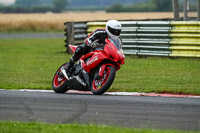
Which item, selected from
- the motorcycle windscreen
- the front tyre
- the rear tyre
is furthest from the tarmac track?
the motorcycle windscreen

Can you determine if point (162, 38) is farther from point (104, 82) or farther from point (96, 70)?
point (104, 82)

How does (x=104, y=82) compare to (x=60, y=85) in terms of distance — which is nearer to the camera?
(x=104, y=82)

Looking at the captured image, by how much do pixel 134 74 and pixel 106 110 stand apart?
573 centimetres

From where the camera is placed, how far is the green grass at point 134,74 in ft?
36.8

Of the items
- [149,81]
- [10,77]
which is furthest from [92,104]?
[10,77]

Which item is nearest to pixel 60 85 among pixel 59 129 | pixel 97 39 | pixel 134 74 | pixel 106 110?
pixel 97 39

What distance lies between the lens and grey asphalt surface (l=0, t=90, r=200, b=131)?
694 cm

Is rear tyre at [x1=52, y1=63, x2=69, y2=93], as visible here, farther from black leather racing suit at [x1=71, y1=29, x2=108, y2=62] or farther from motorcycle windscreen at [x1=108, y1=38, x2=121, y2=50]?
motorcycle windscreen at [x1=108, y1=38, x2=121, y2=50]

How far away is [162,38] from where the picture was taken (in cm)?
1708

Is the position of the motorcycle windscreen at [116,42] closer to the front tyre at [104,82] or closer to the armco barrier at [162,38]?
the front tyre at [104,82]

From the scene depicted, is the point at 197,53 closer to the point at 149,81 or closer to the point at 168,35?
the point at 168,35

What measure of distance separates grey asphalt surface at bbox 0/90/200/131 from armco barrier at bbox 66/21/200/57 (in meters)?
7.31

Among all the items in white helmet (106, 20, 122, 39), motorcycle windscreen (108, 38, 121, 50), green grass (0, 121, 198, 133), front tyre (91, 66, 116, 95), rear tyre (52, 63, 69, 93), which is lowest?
rear tyre (52, 63, 69, 93)

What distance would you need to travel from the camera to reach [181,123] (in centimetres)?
682
